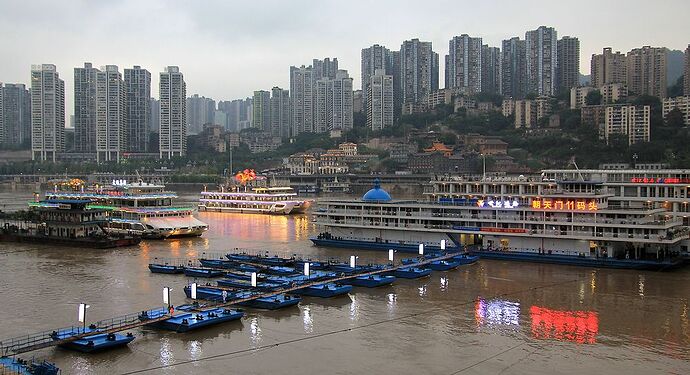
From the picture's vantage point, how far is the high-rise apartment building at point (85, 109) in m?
162

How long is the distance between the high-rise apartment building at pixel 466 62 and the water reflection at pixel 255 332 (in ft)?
462

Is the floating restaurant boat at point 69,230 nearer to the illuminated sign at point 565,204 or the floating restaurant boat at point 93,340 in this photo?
the floating restaurant boat at point 93,340

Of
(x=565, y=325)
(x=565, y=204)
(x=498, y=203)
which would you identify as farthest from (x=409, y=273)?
(x=565, y=204)

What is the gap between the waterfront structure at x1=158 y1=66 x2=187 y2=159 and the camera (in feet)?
491

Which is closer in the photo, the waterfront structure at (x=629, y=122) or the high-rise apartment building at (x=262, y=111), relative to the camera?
the waterfront structure at (x=629, y=122)

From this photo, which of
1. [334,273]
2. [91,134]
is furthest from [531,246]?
[91,134]

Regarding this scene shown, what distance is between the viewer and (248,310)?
21.9 metres

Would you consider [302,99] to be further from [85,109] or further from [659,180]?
[659,180]

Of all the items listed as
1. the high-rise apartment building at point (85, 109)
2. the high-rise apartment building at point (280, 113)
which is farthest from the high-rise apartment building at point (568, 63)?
the high-rise apartment building at point (85, 109)

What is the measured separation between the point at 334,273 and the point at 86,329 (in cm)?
1089

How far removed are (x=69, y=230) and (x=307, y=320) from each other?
80.6ft

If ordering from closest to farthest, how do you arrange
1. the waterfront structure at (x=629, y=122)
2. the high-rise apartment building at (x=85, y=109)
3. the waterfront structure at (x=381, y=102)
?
the waterfront structure at (x=629, y=122), the waterfront structure at (x=381, y=102), the high-rise apartment building at (x=85, y=109)

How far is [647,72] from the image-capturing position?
12194cm

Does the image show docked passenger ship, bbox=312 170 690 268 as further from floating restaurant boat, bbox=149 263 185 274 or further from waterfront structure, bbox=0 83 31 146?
waterfront structure, bbox=0 83 31 146
